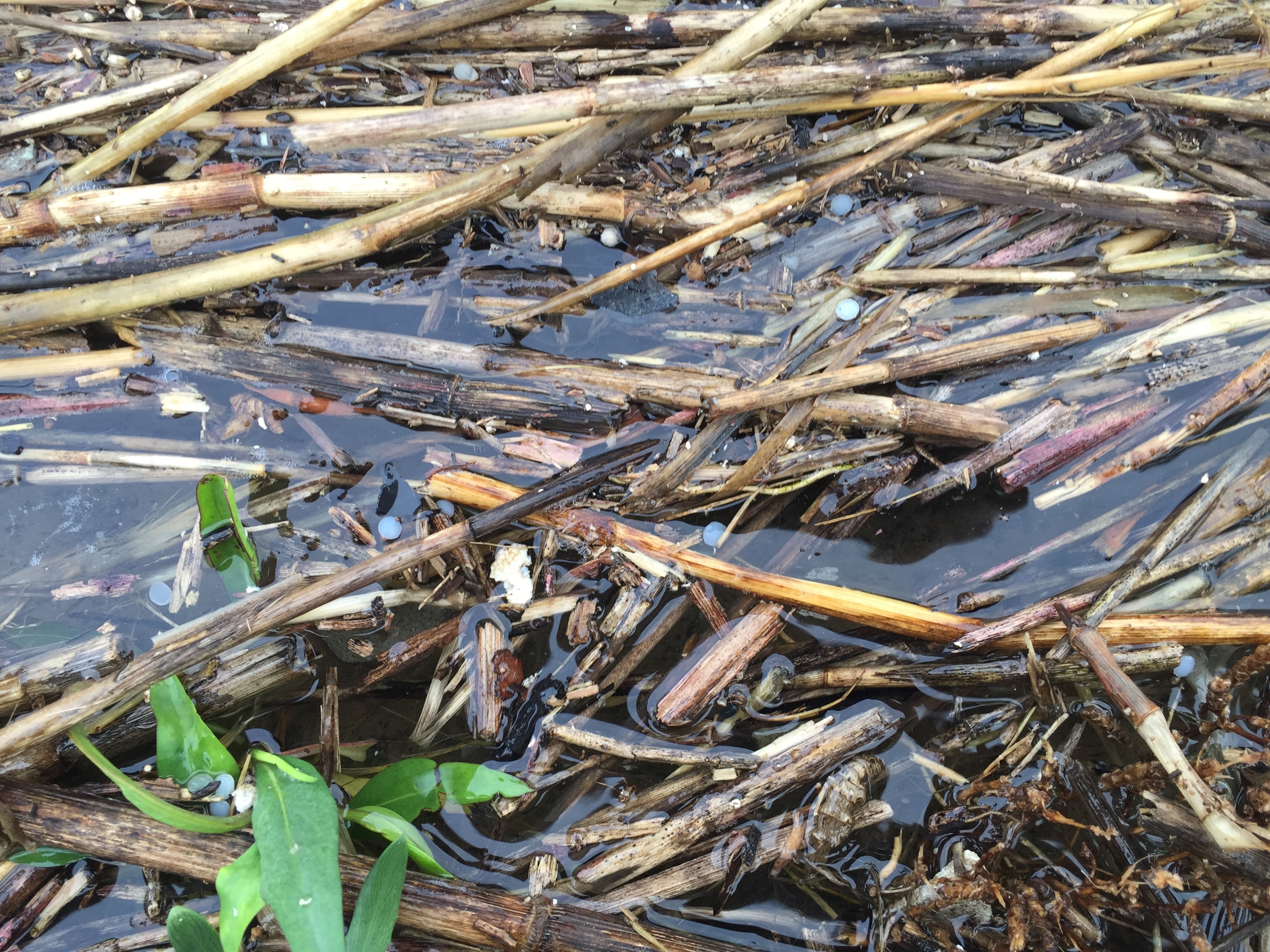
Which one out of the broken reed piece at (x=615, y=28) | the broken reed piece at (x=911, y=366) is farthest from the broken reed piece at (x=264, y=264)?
the broken reed piece at (x=911, y=366)

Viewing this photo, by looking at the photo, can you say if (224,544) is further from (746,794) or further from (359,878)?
(746,794)

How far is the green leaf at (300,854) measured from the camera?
6.31 feet

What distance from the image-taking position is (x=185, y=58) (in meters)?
3.16

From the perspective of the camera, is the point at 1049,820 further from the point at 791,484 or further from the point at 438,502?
the point at 438,502

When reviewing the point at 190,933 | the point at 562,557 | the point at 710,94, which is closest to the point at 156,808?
the point at 190,933

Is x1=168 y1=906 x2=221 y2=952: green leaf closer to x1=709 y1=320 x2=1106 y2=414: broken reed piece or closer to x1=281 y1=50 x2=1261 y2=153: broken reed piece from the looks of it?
x1=709 y1=320 x2=1106 y2=414: broken reed piece

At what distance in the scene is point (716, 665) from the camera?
2633 mm

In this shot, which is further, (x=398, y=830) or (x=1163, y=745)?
(x=398, y=830)

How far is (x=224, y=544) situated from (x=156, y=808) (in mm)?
880

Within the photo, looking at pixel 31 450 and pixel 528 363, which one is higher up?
pixel 528 363

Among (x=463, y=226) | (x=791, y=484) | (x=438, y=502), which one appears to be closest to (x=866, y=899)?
(x=791, y=484)

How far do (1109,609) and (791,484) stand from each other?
113cm

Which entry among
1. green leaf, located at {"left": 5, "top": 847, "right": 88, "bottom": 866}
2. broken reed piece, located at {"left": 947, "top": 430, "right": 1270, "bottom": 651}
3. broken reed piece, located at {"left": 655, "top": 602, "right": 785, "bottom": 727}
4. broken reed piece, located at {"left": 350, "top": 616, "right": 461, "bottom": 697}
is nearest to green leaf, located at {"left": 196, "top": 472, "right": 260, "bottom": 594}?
broken reed piece, located at {"left": 350, "top": 616, "right": 461, "bottom": 697}

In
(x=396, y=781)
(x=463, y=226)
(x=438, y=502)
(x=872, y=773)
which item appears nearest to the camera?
(x=396, y=781)
